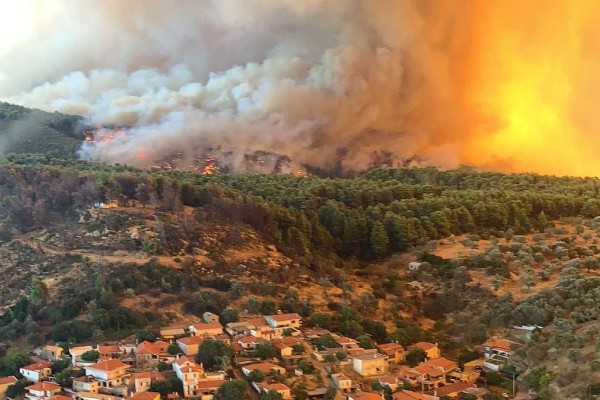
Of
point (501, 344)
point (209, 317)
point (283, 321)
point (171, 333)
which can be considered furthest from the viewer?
point (209, 317)

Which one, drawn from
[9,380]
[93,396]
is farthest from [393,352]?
[9,380]

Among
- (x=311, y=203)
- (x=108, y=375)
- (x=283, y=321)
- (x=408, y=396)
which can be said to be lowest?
(x=108, y=375)

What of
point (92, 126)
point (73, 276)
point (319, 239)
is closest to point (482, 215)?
point (319, 239)

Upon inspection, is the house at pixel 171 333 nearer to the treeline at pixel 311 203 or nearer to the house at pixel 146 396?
the house at pixel 146 396

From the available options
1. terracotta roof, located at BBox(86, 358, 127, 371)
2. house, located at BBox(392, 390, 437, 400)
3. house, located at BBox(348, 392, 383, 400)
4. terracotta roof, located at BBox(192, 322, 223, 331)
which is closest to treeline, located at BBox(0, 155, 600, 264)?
terracotta roof, located at BBox(192, 322, 223, 331)

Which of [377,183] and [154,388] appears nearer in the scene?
[154,388]

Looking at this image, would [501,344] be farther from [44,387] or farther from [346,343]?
[44,387]

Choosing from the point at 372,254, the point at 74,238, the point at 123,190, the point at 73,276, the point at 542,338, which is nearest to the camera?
the point at 542,338

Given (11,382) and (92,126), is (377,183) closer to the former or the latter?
(92,126)
